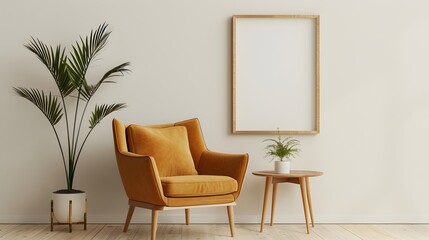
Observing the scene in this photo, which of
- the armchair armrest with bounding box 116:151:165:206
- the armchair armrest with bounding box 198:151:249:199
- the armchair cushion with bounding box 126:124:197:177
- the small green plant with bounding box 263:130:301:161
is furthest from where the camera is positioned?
the small green plant with bounding box 263:130:301:161

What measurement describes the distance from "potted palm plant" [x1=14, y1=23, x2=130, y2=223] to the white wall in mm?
89

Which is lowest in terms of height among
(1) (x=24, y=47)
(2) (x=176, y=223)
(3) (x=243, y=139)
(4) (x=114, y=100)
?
(2) (x=176, y=223)

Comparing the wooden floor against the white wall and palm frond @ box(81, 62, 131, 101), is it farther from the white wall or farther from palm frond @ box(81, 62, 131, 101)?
palm frond @ box(81, 62, 131, 101)

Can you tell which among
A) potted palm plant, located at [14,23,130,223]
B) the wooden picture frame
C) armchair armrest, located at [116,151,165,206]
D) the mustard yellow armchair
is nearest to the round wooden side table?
the mustard yellow armchair

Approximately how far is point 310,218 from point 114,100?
1.89 m

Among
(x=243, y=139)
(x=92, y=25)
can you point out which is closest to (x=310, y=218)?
(x=243, y=139)

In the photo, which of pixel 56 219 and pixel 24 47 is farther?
pixel 24 47

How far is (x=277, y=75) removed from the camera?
5.16 metres

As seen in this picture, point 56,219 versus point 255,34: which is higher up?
point 255,34

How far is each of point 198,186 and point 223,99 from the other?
1.16 metres

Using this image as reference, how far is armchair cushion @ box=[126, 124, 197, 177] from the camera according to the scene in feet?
15.0

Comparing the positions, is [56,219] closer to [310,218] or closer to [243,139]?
[243,139]

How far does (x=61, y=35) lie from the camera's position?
5.12 meters

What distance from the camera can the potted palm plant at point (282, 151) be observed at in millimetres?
4676
